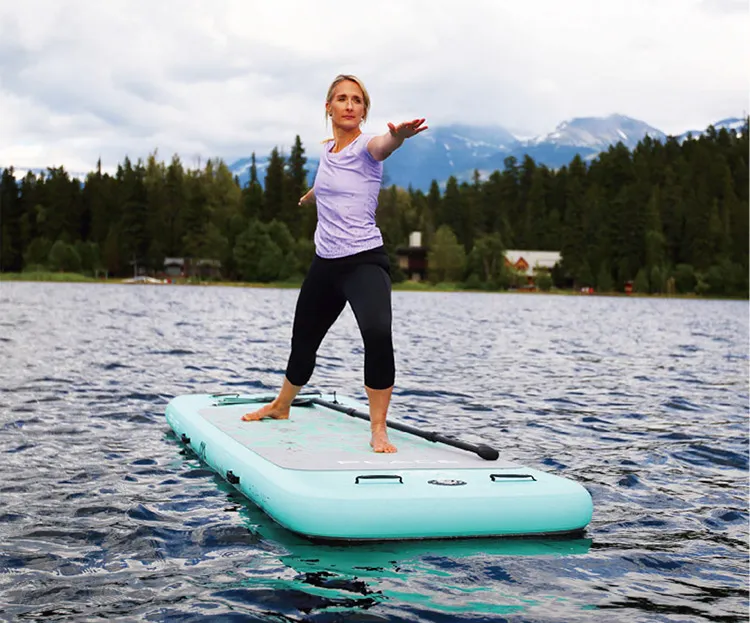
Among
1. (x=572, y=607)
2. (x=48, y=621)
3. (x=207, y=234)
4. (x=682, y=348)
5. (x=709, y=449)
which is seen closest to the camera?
(x=48, y=621)

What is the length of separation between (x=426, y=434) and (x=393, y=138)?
93.2 inches

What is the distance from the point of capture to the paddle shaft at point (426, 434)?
6422 mm

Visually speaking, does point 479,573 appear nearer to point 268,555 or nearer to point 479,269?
point 268,555

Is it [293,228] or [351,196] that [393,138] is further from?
[293,228]

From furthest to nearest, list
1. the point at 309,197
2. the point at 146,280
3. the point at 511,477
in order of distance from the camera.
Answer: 1. the point at 146,280
2. the point at 309,197
3. the point at 511,477

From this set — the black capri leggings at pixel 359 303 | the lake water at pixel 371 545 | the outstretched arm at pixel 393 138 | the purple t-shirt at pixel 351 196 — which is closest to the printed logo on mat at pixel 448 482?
the lake water at pixel 371 545

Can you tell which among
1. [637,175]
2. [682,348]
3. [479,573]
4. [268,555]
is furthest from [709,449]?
[637,175]

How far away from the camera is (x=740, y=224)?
128000 millimetres

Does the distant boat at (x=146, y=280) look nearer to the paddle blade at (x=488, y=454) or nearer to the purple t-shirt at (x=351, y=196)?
the purple t-shirt at (x=351, y=196)

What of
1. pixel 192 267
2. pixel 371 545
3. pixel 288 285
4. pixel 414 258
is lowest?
pixel 371 545

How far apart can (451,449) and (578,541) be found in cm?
138

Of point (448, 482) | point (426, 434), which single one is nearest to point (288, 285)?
point (426, 434)

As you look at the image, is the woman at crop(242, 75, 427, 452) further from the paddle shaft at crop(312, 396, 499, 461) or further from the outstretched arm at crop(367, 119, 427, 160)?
the paddle shaft at crop(312, 396, 499, 461)

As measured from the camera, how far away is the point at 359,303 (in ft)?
22.0
